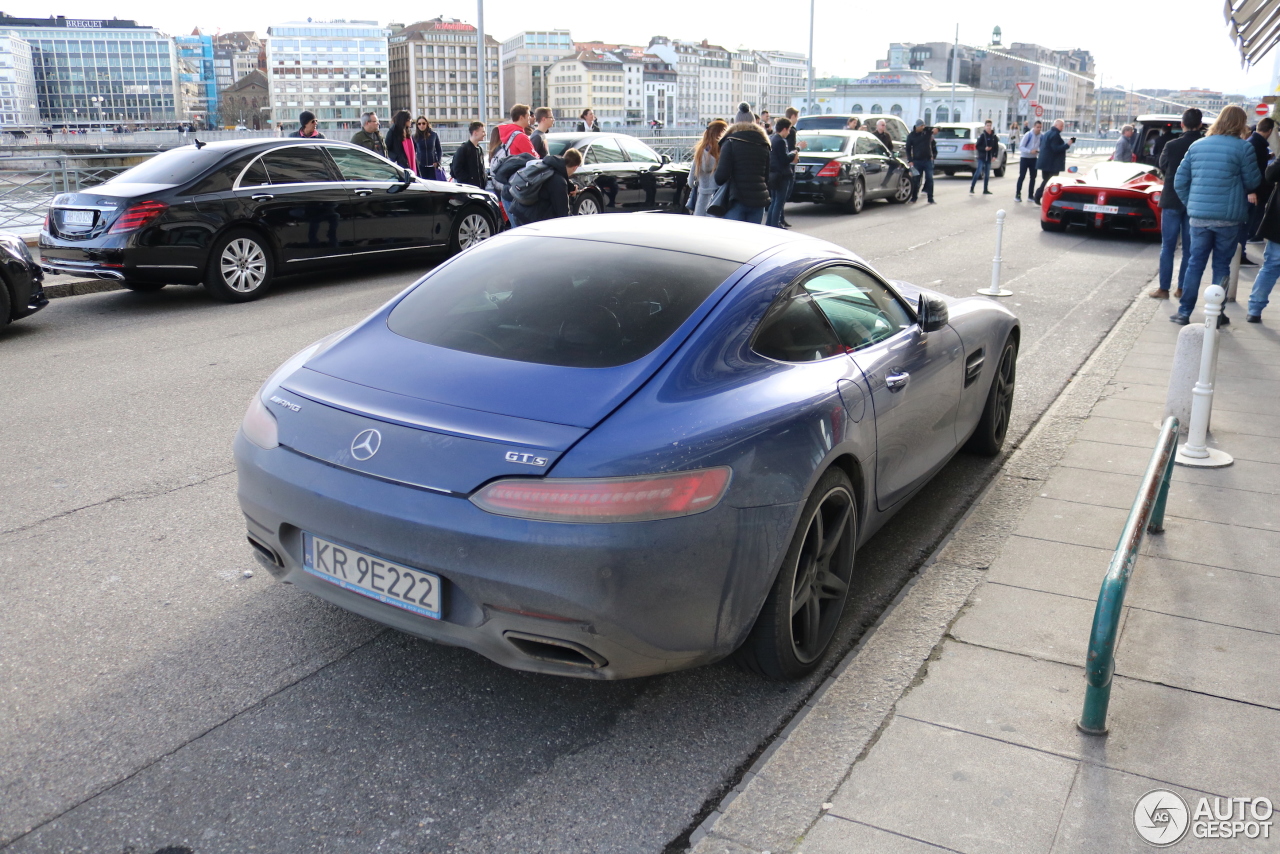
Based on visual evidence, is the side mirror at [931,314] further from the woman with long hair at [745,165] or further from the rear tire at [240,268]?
the woman with long hair at [745,165]

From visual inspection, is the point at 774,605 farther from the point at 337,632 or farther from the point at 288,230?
the point at 288,230

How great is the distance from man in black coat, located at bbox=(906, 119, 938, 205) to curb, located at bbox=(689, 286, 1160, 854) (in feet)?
61.4

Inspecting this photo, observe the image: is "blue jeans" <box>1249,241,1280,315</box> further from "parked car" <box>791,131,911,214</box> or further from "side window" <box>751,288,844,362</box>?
"parked car" <box>791,131,911,214</box>

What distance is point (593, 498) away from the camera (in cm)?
265

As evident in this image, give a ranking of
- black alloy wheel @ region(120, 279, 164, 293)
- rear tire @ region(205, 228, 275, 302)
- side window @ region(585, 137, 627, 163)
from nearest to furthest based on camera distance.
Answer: rear tire @ region(205, 228, 275, 302) → black alloy wheel @ region(120, 279, 164, 293) → side window @ region(585, 137, 627, 163)

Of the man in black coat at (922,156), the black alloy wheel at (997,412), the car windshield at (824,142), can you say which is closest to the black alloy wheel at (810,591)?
the black alloy wheel at (997,412)

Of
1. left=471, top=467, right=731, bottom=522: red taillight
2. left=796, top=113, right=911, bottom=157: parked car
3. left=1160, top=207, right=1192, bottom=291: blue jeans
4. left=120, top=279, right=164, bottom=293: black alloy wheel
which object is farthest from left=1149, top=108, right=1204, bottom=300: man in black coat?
left=796, top=113, right=911, bottom=157: parked car

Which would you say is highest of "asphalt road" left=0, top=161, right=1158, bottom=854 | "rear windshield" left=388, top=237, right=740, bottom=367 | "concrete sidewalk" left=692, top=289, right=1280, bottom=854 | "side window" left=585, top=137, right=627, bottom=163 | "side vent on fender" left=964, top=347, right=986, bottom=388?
"side window" left=585, top=137, right=627, bottom=163

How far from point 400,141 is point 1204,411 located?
13.1 metres

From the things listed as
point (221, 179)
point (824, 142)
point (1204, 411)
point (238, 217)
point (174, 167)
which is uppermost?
point (824, 142)

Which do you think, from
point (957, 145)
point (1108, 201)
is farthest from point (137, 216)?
point (957, 145)

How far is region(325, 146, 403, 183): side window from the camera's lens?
11219 mm

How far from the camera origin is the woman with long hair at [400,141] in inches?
628

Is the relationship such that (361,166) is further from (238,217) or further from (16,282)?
(16,282)
